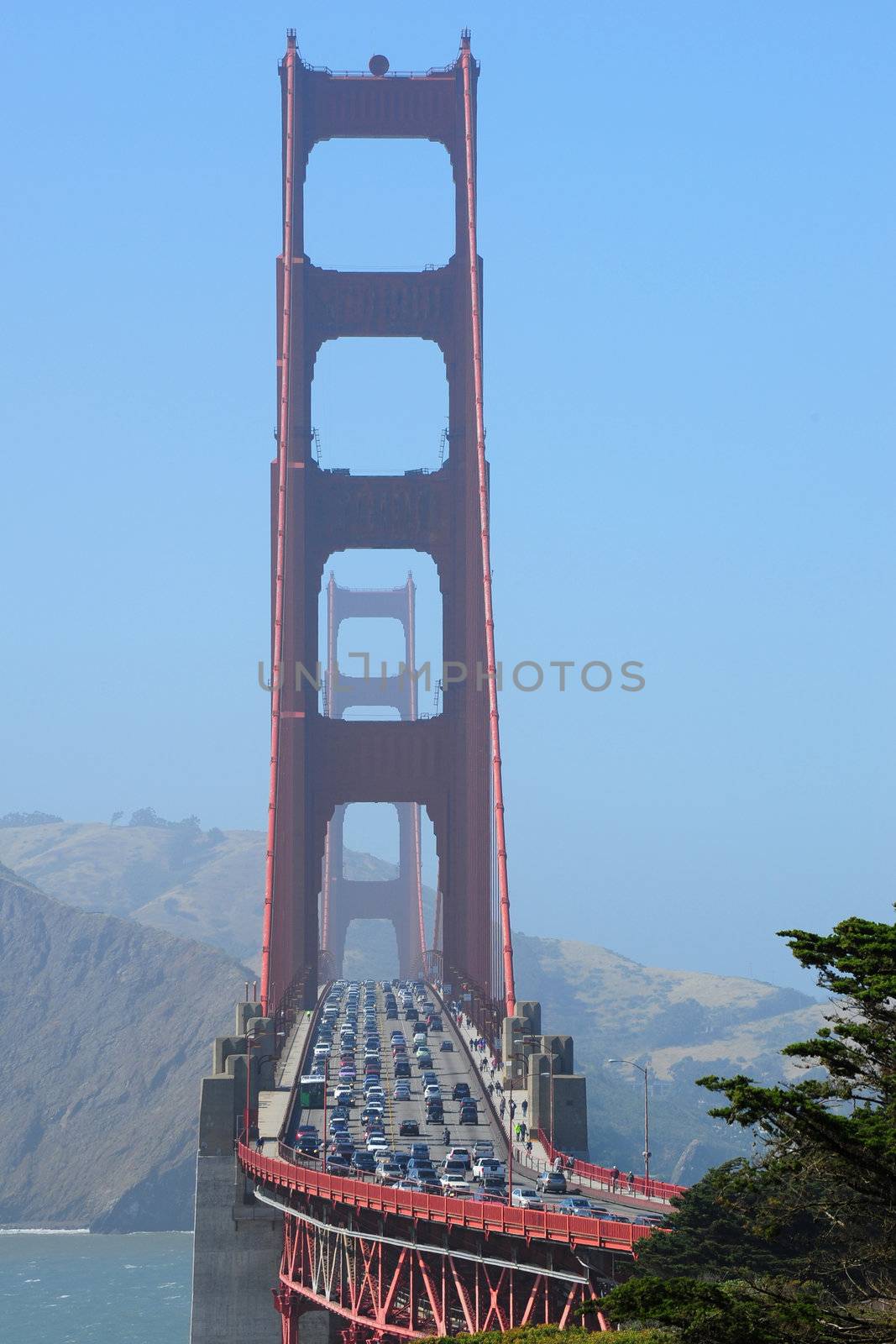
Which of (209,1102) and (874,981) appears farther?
(209,1102)

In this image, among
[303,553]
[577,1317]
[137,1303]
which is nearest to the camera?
[577,1317]

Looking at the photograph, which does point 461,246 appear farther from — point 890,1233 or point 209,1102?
point 890,1233

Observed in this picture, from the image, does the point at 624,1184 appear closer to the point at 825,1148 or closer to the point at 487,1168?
the point at 487,1168

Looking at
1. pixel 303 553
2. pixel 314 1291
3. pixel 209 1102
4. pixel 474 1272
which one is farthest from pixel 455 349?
pixel 474 1272

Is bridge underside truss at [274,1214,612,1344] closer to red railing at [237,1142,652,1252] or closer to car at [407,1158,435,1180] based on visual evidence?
red railing at [237,1142,652,1252]

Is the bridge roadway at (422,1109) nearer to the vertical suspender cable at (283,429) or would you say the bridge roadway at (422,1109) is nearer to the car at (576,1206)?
the car at (576,1206)

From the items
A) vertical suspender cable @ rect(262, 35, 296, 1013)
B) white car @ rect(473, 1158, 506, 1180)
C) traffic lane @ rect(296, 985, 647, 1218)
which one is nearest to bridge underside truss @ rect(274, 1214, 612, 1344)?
traffic lane @ rect(296, 985, 647, 1218)
